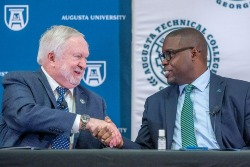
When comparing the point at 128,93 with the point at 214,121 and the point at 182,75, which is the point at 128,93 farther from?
the point at 214,121

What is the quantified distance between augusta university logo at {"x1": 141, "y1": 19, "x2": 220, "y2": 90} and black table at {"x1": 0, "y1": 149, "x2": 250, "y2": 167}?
213 centimetres

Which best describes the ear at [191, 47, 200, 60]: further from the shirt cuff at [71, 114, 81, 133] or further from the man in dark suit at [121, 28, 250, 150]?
the shirt cuff at [71, 114, 81, 133]

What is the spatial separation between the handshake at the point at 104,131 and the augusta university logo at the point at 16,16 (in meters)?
1.60

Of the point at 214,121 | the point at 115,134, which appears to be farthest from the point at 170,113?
the point at 115,134

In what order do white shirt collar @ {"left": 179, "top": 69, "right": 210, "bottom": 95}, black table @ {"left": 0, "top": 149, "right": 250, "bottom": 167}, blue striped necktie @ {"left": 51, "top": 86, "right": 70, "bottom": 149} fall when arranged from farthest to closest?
white shirt collar @ {"left": 179, "top": 69, "right": 210, "bottom": 95} → blue striped necktie @ {"left": 51, "top": 86, "right": 70, "bottom": 149} → black table @ {"left": 0, "top": 149, "right": 250, "bottom": 167}

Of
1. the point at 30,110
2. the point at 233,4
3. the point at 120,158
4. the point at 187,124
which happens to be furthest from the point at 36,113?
the point at 233,4

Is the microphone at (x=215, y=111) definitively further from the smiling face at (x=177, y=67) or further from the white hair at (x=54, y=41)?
the white hair at (x=54, y=41)

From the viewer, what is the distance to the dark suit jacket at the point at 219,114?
12.6 feet

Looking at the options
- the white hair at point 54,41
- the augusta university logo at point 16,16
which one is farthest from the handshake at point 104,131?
the augusta university logo at point 16,16

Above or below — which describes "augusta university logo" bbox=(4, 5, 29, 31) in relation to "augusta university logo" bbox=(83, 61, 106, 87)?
above

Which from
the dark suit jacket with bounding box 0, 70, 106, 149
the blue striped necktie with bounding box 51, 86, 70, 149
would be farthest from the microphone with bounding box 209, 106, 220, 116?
the blue striped necktie with bounding box 51, 86, 70, 149

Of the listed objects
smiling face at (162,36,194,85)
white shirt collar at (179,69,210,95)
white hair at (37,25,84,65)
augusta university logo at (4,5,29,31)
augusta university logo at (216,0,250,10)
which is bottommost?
white shirt collar at (179,69,210,95)

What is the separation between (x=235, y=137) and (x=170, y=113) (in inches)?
16.3

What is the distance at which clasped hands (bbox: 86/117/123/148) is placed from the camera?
3.26 m
